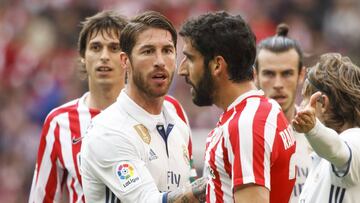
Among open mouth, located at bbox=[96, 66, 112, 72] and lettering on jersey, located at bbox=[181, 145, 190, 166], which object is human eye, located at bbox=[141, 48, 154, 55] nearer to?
lettering on jersey, located at bbox=[181, 145, 190, 166]

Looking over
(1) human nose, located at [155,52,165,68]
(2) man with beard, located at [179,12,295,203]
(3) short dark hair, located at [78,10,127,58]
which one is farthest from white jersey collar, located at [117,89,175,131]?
(3) short dark hair, located at [78,10,127,58]

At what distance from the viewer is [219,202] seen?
17.4ft

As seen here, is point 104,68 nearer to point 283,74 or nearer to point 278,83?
point 278,83

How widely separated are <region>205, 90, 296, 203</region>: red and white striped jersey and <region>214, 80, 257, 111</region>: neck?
0.04 m

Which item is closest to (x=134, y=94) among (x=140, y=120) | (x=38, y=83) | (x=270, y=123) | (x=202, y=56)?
(x=140, y=120)

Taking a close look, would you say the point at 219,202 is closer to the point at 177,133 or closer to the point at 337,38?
the point at 177,133

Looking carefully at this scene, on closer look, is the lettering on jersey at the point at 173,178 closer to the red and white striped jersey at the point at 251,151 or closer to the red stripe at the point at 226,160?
the red and white striped jersey at the point at 251,151

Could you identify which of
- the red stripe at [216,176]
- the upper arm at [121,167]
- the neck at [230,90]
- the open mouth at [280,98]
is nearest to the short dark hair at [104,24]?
the open mouth at [280,98]

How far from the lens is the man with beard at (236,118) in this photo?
5.06m

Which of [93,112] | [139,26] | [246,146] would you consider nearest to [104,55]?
[93,112]

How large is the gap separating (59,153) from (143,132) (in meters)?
1.22

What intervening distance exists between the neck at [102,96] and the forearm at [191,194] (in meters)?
1.55

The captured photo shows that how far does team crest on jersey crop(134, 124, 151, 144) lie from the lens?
19.4 feet

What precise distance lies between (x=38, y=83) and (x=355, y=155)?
8.33 meters
